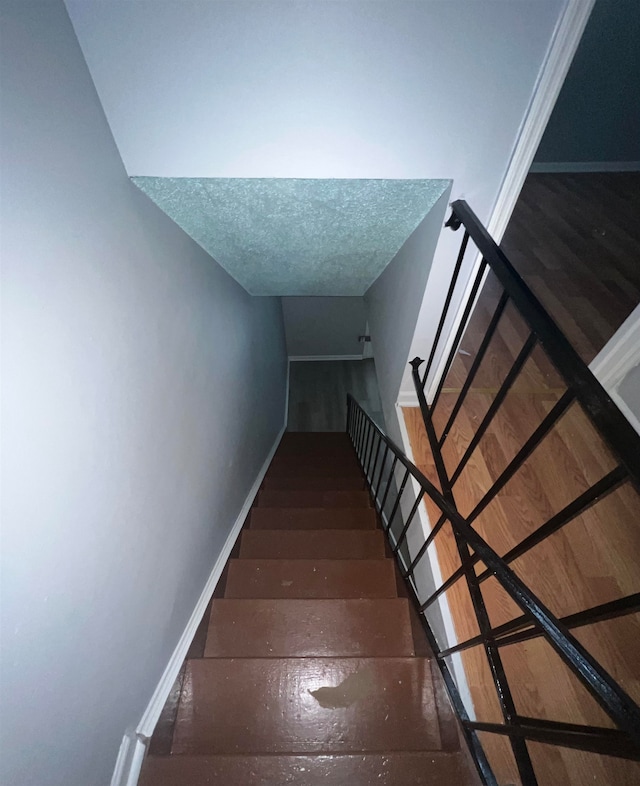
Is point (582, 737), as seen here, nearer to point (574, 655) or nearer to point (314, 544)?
point (574, 655)

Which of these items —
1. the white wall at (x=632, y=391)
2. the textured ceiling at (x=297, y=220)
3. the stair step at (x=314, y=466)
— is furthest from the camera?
the stair step at (x=314, y=466)

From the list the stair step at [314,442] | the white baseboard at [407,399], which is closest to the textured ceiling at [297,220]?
the white baseboard at [407,399]

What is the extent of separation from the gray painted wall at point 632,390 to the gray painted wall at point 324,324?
396 cm

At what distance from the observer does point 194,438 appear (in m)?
1.58

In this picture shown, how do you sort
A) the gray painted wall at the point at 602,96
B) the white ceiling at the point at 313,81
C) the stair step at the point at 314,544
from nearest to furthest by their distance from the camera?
the white ceiling at the point at 313,81 < the stair step at the point at 314,544 < the gray painted wall at the point at 602,96

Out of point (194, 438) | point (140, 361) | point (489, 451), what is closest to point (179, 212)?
point (140, 361)

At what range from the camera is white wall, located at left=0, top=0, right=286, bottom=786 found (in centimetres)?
68

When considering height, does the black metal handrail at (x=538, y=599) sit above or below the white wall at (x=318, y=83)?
below

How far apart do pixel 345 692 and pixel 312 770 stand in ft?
0.84

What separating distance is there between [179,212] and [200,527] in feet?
4.14

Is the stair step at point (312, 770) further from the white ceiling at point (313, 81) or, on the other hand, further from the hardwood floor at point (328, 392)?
the hardwood floor at point (328, 392)

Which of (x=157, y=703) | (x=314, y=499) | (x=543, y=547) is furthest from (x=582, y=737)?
(x=314, y=499)

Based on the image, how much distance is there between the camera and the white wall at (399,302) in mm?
1546

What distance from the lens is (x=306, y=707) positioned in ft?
4.56
